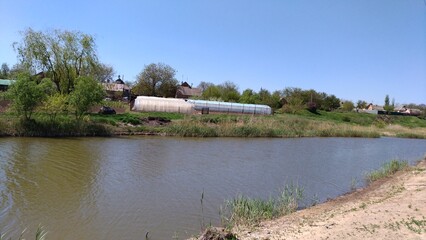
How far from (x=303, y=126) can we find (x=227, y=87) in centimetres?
3882

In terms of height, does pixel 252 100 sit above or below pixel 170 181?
above

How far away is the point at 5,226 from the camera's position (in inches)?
391

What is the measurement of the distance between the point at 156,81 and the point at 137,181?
65.4 meters

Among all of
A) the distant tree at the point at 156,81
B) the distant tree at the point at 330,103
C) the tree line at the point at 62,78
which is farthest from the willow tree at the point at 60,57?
the distant tree at the point at 330,103

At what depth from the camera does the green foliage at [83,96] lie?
109 ft

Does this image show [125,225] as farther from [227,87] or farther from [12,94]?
[227,87]

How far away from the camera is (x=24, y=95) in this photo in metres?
30.0

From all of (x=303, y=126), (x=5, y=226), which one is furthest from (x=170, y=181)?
(x=303, y=126)

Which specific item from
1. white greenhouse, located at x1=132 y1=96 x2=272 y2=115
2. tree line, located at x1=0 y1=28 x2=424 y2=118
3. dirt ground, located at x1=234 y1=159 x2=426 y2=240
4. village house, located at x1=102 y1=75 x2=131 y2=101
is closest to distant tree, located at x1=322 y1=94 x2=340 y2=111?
tree line, located at x1=0 y1=28 x2=424 y2=118

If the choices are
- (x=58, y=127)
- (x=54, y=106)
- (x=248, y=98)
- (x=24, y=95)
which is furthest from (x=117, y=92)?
(x=24, y=95)

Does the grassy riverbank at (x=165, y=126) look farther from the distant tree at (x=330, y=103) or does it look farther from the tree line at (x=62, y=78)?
the distant tree at (x=330, y=103)

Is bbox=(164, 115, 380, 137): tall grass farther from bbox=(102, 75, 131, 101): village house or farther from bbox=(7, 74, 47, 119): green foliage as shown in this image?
bbox=(102, 75, 131, 101): village house

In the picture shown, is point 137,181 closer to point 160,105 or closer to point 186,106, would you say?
point 160,105

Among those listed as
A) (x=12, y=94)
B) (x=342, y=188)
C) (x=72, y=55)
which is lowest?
(x=342, y=188)
